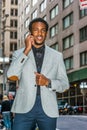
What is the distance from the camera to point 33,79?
3891 millimetres

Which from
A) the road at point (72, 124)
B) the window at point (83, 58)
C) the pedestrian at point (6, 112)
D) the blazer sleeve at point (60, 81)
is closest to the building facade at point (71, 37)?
the window at point (83, 58)

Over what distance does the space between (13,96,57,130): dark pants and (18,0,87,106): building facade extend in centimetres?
4840

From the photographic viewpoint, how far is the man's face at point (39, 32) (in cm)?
398

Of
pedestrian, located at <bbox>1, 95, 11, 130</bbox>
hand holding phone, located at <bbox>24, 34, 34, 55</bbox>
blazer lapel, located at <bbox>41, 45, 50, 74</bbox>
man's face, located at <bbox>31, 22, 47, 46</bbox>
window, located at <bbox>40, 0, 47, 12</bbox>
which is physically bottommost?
pedestrian, located at <bbox>1, 95, 11, 130</bbox>

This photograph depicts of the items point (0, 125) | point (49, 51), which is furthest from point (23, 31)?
point (49, 51)

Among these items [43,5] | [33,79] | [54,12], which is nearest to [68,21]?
[54,12]

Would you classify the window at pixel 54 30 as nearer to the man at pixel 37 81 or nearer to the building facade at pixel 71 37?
the building facade at pixel 71 37

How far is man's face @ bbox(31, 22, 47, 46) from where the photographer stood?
398cm

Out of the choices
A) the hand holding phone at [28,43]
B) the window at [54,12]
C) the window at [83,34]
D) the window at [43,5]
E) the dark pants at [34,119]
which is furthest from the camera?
the window at [43,5]

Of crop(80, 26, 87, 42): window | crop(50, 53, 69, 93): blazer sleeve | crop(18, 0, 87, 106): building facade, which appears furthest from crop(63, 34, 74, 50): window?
crop(50, 53, 69, 93): blazer sleeve

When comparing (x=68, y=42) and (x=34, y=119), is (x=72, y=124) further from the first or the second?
(x=68, y=42)

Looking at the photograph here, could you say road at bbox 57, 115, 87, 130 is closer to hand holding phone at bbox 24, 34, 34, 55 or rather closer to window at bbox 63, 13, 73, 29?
hand holding phone at bbox 24, 34, 34, 55

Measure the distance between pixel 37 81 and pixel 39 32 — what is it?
0.44 meters

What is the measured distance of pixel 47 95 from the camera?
3.87 meters
